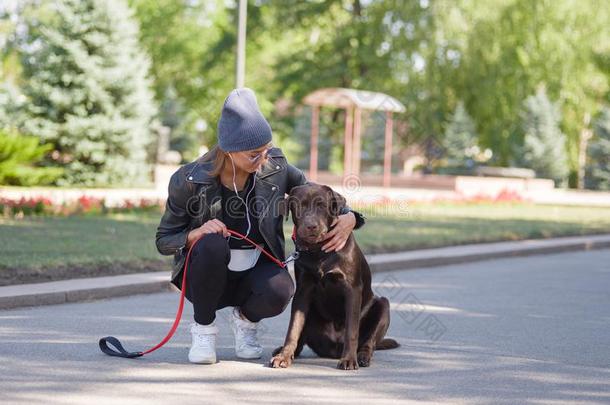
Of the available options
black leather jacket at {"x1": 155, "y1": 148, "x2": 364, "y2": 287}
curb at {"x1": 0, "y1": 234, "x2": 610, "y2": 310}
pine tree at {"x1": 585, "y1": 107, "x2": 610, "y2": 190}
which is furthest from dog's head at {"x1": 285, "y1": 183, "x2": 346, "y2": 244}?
pine tree at {"x1": 585, "y1": 107, "x2": 610, "y2": 190}

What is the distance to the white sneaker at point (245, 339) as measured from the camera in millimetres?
6125

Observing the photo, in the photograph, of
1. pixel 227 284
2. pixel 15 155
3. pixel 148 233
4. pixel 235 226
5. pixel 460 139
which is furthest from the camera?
pixel 460 139

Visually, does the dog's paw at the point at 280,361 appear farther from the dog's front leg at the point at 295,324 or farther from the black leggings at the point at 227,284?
the black leggings at the point at 227,284

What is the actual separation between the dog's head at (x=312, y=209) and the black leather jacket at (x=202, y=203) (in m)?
0.19

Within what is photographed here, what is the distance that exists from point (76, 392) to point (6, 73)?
4602 cm

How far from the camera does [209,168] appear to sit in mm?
5875

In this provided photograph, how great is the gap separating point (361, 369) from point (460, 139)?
3550 centimetres

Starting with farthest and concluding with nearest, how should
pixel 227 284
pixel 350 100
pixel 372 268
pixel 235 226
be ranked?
1. pixel 350 100
2. pixel 372 268
3. pixel 227 284
4. pixel 235 226

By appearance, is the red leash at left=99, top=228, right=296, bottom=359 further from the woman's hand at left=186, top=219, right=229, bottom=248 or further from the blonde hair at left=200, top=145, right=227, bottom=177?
the blonde hair at left=200, top=145, right=227, bottom=177

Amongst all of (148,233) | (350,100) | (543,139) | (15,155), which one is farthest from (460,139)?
(148,233)

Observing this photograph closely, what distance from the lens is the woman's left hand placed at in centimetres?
561

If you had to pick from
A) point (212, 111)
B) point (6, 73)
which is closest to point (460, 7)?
point (212, 111)

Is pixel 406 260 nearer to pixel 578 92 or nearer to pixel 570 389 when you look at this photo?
pixel 570 389

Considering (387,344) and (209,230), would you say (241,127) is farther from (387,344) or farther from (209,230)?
(387,344)
